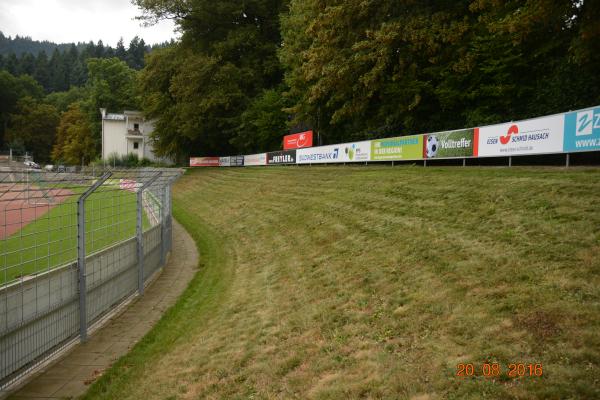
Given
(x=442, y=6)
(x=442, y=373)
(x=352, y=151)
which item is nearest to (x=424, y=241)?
(x=442, y=373)

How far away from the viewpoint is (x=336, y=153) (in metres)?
26.4

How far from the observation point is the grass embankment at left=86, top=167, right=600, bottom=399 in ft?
15.8

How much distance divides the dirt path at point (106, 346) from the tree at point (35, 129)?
4705 inches

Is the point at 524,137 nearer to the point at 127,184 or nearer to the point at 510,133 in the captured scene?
the point at 510,133

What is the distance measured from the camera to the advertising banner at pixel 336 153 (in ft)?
77.5

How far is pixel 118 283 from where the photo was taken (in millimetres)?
10781

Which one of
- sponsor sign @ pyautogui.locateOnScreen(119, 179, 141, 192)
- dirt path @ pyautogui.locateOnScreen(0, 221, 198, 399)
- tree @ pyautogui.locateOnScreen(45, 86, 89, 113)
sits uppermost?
tree @ pyautogui.locateOnScreen(45, 86, 89, 113)

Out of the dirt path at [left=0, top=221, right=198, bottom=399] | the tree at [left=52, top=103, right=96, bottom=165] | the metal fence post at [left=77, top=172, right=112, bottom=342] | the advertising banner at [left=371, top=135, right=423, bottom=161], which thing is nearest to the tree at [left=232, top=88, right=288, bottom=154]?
the advertising banner at [left=371, top=135, right=423, bottom=161]

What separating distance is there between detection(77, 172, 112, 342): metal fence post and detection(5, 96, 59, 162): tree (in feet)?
403

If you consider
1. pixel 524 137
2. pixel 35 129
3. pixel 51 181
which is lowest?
pixel 51 181

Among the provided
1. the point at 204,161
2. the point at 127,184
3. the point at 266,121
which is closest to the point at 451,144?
the point at 127,184

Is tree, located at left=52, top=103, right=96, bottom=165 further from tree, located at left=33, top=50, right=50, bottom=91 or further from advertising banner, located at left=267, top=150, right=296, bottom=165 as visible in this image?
tree, located at left=33, top=50, right=50, bottom=91

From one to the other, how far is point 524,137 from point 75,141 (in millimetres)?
94957

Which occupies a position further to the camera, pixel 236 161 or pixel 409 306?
pixel 236 161
